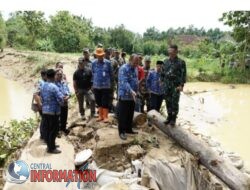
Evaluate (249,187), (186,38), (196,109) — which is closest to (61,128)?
(249,187)

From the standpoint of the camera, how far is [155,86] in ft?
27.9

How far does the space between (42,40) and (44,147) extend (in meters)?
29.1

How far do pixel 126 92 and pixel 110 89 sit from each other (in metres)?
1.25

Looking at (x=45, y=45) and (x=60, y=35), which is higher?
(x=60, y=35)

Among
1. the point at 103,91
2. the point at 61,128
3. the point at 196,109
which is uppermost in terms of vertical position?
the point at 103,91

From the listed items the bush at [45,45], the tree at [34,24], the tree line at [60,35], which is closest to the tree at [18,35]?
the tree line at [60,35]

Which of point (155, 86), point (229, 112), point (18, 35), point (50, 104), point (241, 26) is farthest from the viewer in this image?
point (18, 35)

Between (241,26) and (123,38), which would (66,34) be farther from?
(241,26)

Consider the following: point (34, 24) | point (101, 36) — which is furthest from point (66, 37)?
point (101, 36)

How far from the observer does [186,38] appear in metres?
61.3

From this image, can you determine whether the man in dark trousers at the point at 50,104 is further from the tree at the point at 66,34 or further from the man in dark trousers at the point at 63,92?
the tree at the point at 66,34

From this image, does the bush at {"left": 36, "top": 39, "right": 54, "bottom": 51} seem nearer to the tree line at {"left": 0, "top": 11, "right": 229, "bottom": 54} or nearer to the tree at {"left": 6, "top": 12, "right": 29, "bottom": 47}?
the tree line at {"left": 0, "top": 11, "right": 229, "bottom": 54}

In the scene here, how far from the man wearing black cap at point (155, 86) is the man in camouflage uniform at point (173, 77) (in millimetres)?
1149

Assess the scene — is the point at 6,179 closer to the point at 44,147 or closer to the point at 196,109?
the point at 44,147
